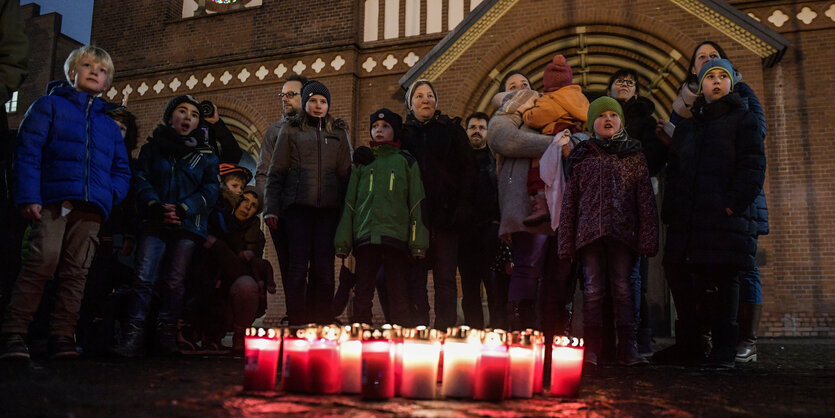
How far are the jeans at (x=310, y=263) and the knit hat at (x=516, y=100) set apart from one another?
1.43 metres

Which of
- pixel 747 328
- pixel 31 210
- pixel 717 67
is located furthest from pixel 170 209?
pixel 747 328

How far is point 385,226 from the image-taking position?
13.8 ft

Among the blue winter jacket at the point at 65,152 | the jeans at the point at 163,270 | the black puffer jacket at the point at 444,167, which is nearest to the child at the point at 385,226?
the black puffer jacket at the point at 444,167

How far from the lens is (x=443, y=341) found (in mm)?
2482

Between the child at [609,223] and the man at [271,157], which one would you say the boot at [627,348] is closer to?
the child at [609,223]

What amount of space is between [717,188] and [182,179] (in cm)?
349

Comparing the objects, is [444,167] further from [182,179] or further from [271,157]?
[182,179]

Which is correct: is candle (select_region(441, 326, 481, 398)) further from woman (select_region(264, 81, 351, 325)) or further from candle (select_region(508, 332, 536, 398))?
woman (select_region(264, 81, 351, 325))

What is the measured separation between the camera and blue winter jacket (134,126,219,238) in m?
4.42

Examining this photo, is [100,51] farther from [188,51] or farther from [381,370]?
[188,51]

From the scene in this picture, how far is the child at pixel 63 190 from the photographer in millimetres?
3674

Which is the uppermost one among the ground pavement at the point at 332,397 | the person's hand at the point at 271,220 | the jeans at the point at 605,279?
the person's hand at the point at 271,220

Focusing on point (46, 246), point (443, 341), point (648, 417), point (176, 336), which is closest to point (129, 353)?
point (176, 336)

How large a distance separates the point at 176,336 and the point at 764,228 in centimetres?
403
